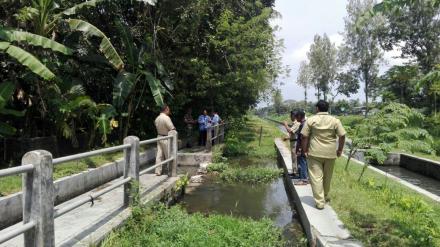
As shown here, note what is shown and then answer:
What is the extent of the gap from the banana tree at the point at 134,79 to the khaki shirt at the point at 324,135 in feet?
24.1

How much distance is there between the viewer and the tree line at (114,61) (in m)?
11.0

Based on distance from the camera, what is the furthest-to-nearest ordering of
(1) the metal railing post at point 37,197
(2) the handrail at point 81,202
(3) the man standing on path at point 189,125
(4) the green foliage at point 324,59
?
(4) the green foliage at point 324,59, (3) the man standing on path at point 189,125, (2) the handrail at point 81,202, (1) the metal railing post at point 37,197

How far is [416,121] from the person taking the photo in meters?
9.98

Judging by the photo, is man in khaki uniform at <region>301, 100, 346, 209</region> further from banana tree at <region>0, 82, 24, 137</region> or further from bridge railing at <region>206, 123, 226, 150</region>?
bridge railing at <region>206, 123, 226, 150</region>

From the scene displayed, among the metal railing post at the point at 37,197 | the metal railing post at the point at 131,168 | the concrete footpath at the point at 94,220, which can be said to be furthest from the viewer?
the metal railing post at the point at 131,168

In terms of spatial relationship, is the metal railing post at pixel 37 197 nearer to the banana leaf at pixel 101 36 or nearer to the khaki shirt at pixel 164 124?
the khaki shirt at pixel 164 124

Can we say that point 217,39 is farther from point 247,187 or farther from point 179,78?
point 247,187

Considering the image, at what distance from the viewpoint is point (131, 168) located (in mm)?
6547

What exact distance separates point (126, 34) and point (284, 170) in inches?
264

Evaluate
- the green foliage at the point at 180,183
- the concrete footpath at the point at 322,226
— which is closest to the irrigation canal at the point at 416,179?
the concrete footpath at the point at 322,226

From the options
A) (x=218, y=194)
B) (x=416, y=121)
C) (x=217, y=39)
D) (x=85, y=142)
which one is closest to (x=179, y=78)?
(x=217, y=39)

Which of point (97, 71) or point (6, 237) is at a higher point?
point (97, 71)

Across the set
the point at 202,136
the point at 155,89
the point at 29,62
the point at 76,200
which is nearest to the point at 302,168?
the point at 76,200

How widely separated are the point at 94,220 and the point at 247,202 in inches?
166
